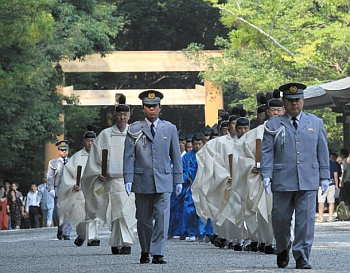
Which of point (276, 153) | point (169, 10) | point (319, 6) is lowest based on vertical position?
point (276, 153)

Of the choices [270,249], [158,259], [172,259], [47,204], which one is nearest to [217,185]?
[270,249]

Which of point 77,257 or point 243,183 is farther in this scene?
point 243,183

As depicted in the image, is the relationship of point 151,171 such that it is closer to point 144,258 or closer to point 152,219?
point 152,219

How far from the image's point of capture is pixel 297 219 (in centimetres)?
1152

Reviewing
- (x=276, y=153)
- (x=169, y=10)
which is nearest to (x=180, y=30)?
(x=169, y=10)

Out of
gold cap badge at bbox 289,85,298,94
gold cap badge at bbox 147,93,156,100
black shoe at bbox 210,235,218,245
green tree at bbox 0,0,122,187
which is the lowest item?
black shoe at bbox 210,235,218,245

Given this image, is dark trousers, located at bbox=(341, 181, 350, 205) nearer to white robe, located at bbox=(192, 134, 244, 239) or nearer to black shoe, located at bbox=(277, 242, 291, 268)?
white robe, located at bbox=(192, 134, 244, 239)

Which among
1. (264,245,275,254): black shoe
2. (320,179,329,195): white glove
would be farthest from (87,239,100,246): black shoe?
(320,179,329,195): white glove

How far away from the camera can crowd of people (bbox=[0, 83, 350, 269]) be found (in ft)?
38.4

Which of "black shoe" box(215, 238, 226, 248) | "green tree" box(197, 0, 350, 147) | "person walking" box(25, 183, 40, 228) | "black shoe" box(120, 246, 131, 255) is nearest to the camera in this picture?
"black shoe" box(120, 246, 131, 255)

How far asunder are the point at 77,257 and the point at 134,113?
37.6 m

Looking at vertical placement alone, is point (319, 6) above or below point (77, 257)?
above

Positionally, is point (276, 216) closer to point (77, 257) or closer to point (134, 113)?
point (77, 257)

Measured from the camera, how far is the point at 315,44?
108 feet
